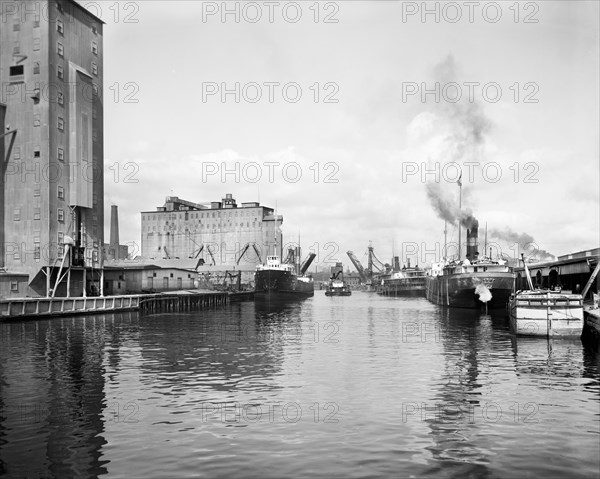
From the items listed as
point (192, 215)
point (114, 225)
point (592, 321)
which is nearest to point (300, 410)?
point (592, 321)

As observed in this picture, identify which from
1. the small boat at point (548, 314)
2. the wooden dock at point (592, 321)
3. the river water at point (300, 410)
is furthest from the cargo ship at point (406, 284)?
the river water at point (300, 410)

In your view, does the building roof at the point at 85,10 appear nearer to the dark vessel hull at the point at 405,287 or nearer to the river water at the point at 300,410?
the river water at the point at 300,410

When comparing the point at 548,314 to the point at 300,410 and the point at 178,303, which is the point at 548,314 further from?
the point at 178,303

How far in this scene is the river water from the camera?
14312mm

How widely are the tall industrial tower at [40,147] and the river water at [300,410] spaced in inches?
1078

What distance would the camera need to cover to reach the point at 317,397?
21.9m

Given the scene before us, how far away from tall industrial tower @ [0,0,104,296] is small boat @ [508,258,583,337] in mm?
45935

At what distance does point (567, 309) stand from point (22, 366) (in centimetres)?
3195

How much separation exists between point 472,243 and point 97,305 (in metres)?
52.4

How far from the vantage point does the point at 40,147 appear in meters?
62.8

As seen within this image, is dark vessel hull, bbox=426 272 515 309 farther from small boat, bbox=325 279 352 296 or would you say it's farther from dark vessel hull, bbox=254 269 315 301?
small boat, bbox=325 279 352 296

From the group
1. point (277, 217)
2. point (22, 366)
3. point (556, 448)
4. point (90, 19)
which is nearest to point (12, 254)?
point (90, 19)

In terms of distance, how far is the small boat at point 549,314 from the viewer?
3675cm

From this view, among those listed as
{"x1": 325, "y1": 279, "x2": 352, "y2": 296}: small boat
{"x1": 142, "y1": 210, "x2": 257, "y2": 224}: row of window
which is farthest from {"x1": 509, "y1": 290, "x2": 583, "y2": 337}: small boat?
{"x1": 142, "y1": 210, "x2": 257, "y2": 224}: row of window
